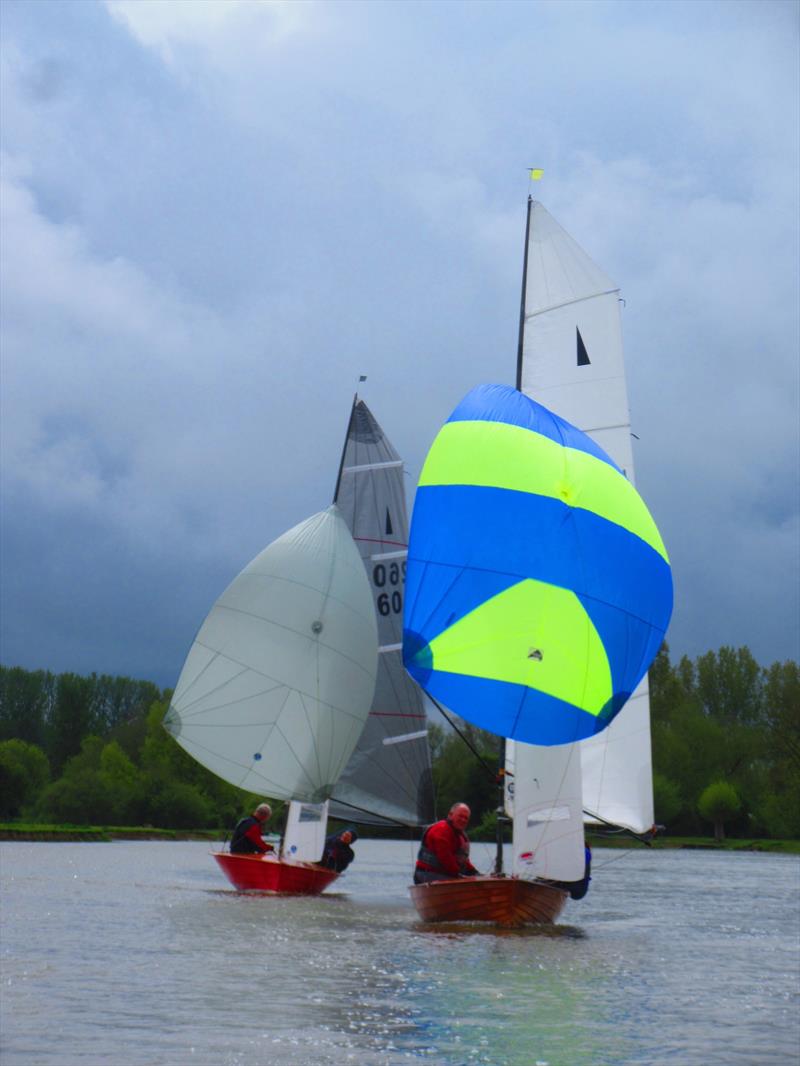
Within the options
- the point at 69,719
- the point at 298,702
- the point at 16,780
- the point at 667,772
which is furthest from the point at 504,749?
the point at 69,719

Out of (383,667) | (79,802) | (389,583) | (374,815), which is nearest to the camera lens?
(374,815)

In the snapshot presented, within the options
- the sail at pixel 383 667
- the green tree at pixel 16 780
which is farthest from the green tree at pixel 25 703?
the sail at pixel 383 667

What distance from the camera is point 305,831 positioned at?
1119 inches

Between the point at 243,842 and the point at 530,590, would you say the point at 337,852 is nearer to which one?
the point at 243,842

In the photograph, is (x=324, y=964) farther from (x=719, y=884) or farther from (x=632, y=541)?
(x=719, y=884)

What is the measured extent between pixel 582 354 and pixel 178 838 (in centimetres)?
5521

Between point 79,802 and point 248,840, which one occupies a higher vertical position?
point 79,802

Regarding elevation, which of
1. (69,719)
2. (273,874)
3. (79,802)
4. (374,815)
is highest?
(69,719)

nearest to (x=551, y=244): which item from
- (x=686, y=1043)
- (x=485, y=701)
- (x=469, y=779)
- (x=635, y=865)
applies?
(x=485, y=701)

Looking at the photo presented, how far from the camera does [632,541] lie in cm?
1962

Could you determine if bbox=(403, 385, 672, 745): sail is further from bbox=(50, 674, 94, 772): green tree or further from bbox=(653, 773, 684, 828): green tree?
bbox=(50, 674, 94, 772): green tree

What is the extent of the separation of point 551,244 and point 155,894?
47.7ft

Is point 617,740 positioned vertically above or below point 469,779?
below

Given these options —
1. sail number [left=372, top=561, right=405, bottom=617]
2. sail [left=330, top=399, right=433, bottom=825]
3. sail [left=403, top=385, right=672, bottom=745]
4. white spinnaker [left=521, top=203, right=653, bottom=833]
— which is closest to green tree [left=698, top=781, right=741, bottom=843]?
sail [left=330, top=399, right=433, bottom=825]
